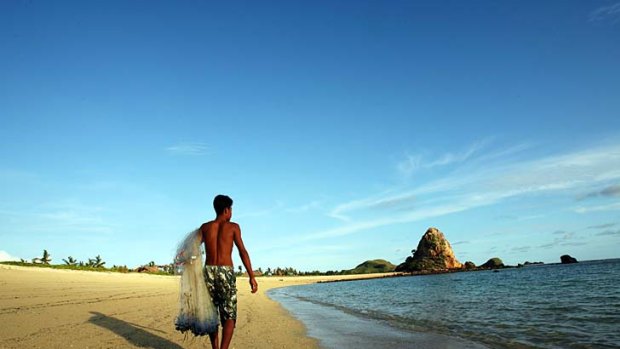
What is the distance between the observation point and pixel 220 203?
24.3 feet

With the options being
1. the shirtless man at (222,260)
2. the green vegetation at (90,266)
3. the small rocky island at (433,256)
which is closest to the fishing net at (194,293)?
the shirtless man at (222,260)

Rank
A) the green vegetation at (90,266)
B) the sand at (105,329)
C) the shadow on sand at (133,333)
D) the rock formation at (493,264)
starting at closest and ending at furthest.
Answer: the sand at (105,329) < the shadow on sand at (133,333) < the green vegetation at (90,266) < the rock formation at (493,264)

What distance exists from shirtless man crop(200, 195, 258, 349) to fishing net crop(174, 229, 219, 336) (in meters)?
0.16

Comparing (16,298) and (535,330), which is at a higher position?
(16,298)

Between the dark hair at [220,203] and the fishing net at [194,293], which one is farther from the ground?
the dark hair at [220,203]

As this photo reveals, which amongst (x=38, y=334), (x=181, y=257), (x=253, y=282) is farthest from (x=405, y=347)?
(x=38, y=334)

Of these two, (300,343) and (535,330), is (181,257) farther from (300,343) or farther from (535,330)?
(535,330)

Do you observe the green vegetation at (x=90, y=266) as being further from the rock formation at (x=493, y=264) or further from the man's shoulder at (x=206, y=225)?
the rock formation at (x=493, y=264)

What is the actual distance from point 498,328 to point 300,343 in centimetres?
720

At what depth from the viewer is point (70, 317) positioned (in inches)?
422

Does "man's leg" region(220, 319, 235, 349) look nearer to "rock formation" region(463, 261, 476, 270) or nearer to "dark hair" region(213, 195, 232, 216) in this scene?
"dark hair" region(213, 195, 232, 216)

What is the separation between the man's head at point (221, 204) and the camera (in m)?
7.42

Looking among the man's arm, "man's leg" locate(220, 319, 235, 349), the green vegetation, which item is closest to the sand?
"man's leg" locate(220, 319, 235, 349)

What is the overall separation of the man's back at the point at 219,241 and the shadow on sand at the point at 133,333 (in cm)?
247
